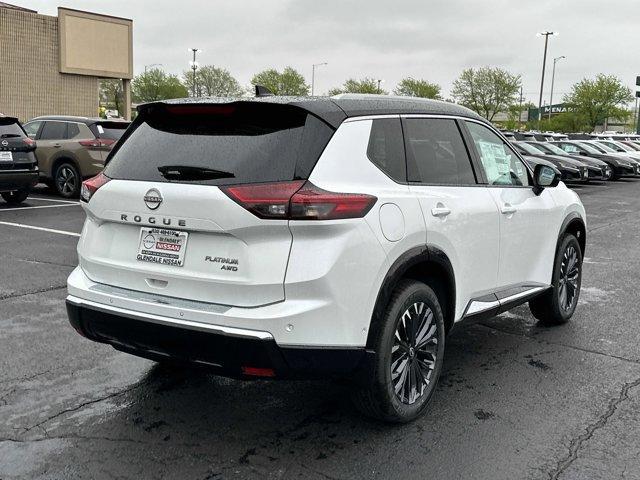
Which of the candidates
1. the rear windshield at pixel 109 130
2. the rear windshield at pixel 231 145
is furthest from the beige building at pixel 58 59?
the rear windshield at pixel 231 145

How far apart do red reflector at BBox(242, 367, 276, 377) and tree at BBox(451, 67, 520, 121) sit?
75667 mm

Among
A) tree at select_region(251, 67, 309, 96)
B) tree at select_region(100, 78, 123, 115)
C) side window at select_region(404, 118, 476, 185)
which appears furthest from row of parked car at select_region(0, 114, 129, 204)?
tree at select_region(251, 67, 309, 96)

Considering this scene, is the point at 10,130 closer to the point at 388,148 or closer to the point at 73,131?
the point at 73,131

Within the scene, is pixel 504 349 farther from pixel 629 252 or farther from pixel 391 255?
pixel 629 252

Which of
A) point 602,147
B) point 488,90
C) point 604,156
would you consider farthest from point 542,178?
point 488,90

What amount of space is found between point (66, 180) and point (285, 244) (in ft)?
42.8

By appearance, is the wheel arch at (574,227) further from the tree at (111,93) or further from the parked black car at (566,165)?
the tree at (111,93)

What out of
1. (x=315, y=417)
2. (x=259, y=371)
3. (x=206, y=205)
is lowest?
(x=315, y=417)

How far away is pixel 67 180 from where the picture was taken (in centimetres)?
1507

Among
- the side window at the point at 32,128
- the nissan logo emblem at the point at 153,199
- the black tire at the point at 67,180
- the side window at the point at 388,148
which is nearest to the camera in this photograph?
the nissan logo emblem at the point at 153,199

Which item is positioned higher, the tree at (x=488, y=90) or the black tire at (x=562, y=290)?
the tree at (x=488, y=90)

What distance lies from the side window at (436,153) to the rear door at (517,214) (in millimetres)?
210

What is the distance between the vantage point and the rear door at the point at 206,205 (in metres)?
3.24

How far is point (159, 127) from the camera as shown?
384 cm
